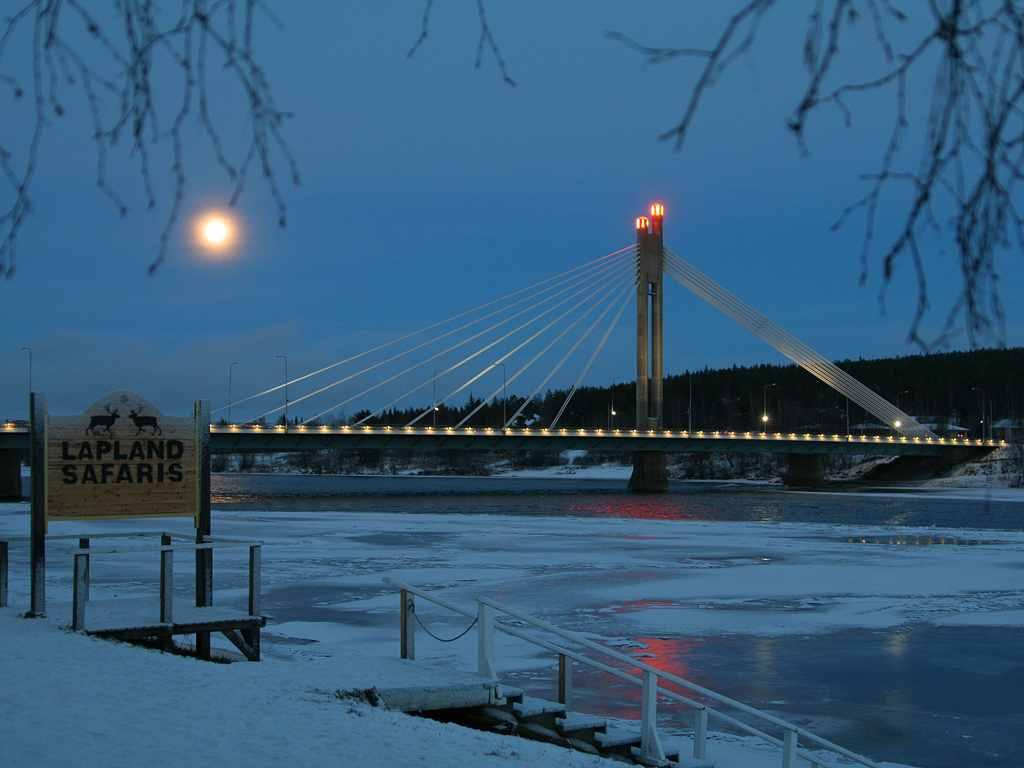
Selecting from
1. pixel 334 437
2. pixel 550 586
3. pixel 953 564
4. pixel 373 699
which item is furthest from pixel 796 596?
pixel 334 437

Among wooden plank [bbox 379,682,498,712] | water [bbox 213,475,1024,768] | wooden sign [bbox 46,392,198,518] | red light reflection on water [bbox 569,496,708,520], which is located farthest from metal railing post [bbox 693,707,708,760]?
red light reflection on water [bbox 569,496,708,520]

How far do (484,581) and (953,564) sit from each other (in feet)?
45.9

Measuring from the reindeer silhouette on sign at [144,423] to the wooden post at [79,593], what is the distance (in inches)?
80.6

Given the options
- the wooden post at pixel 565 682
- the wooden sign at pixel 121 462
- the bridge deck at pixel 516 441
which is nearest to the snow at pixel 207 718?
the wooden post at pixel 565 682

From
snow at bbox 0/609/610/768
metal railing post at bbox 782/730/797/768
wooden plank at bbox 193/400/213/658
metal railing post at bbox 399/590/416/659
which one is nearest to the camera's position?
snow at bbox 0/609/610/768

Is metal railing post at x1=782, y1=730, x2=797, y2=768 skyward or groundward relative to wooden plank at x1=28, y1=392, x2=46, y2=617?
groundward

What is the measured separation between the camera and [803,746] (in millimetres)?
12664

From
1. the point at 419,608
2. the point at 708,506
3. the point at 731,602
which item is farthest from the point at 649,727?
the point at 708,506

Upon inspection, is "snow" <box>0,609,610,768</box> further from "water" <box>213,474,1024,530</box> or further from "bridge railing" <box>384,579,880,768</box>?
"water" <box>213,474,1024,530</box>

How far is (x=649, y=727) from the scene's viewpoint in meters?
11.1

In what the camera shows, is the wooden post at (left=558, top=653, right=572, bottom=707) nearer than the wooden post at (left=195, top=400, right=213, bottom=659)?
Yes

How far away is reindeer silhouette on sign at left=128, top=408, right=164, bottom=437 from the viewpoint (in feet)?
46.5

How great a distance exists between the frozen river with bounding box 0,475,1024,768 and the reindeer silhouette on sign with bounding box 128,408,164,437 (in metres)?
3.89

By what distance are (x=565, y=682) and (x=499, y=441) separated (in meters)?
76.7
